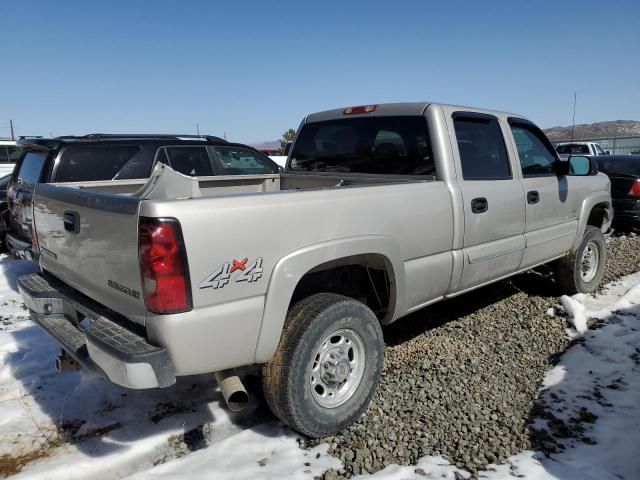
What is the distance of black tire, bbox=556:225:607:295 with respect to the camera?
521 cm

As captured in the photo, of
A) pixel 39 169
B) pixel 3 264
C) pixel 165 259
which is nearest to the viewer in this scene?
pixel 165 259

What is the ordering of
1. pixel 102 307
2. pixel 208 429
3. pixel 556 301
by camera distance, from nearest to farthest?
pixel 102 307 → pixel 208 429 → pixel 556 301

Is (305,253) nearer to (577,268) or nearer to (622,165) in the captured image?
(577,268)

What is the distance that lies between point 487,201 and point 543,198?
40.4 inches

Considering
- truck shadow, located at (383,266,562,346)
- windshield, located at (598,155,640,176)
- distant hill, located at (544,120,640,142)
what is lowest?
truck shadow, located at (383,266,562,346)

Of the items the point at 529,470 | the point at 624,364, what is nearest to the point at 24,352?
the point at 529,470

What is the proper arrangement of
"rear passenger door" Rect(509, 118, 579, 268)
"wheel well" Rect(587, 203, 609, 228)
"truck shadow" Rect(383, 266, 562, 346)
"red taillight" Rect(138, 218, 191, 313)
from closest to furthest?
"red taillight" Rect(138, 218, 191, 313) < "rear passenger door" Rect(509, 118, 579, 268) < "truck shadow" Rect(383, 266, 562, 346) < "wheel well" Rect(587, 203, 609, 228)

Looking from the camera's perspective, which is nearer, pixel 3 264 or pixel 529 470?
pixel 529 470

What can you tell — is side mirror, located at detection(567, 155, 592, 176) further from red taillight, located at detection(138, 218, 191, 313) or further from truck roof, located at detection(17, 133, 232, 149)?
truck roof, located at detection(17, 133, 232, 149)

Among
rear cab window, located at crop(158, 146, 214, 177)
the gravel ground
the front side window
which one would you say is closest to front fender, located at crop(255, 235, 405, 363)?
the gravel ground

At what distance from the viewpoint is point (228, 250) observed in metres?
2.27

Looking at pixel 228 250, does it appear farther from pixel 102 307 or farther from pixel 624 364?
pixel 624 364

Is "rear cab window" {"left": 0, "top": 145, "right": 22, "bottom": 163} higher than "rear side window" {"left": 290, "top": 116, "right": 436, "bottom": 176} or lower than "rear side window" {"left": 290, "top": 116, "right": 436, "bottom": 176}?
higher

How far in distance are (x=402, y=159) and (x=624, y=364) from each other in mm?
2349
